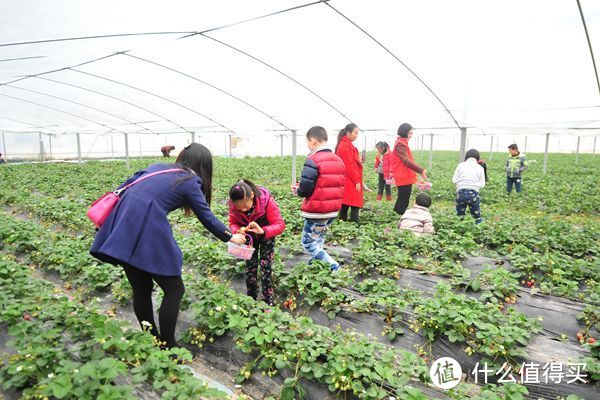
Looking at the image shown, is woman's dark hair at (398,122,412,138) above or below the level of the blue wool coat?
above

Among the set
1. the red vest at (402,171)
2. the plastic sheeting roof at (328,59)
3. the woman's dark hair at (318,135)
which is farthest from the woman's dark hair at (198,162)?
the red vest at (402,171)

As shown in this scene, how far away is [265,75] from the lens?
25.3 ft

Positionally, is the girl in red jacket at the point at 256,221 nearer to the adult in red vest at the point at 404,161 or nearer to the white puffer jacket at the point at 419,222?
the white puffer jacket at the point at 419,222

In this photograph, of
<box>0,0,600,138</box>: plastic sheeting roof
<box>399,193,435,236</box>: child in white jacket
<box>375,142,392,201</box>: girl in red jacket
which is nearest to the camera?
<box>0,0,600,138</box>: plastic sheeting roof

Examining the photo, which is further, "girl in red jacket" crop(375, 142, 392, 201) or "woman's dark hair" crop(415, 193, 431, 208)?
"girl in red jacket" crop(375, 142, 392, 201)

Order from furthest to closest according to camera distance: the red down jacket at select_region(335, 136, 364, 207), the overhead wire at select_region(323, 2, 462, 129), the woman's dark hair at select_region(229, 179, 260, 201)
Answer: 1. the red down jacket at select_region(335, 136, 364, 207)
2. the overhead wire at select_region(323, 2, 462, 129)
3. the woman's dark hair at select_region(229, 179, 260, 201)

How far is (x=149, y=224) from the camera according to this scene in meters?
2.47

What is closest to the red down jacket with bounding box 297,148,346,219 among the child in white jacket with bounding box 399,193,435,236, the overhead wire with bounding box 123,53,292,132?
the child in white jacket with bounding box 399,193,435,236

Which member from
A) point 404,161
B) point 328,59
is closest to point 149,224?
point 404,161

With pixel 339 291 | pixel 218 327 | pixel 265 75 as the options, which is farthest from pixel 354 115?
pixel 218 327

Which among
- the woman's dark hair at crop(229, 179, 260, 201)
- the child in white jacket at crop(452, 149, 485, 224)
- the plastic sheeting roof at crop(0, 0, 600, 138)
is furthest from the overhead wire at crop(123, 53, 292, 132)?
the woman's dark hair at crop(229, 179, 260, 201)

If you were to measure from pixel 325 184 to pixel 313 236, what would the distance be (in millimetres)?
588

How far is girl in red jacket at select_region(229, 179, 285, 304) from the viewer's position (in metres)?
3.11

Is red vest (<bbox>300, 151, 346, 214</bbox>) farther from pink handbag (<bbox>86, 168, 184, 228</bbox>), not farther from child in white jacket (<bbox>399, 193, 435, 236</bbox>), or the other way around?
child in white jacket (<bbox>399, 193, 435, 236</bbox>)
